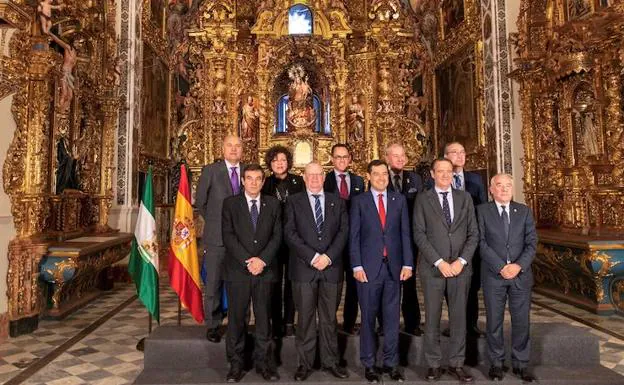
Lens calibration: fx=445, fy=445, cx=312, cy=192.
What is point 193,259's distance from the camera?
507cm

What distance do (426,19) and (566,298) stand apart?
8.94 meters

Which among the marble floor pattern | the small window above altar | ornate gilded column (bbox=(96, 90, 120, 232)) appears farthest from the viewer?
the small window above altar

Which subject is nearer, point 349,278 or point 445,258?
point 445,258

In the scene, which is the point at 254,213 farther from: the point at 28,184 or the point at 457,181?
the point at 28,184

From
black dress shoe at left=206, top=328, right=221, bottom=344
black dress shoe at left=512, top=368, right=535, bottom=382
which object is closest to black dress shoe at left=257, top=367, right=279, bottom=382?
black dress shoe at left=206, top=328, right=221, bottom=344

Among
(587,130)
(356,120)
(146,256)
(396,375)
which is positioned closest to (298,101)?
(356,120)

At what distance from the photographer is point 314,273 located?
12.2 ft

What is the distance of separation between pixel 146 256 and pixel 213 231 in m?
1.23

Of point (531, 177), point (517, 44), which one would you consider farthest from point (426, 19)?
point (531, 177)

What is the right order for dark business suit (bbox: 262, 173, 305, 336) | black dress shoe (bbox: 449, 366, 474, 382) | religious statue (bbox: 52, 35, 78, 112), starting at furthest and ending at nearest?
1. religious statue (bbox: 52, 35, 78, 112)
2. dark business suit (bbox: 262, 173, 305, 336)
3. black dress shoe (bbox: 449, 366, 474, 382)

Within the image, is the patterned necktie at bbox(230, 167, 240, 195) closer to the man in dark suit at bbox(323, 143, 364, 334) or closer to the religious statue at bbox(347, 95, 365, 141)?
the man in dark suit at bbox(323, 143, 364, 334)

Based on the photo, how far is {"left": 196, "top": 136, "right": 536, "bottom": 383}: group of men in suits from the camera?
3.72 metres

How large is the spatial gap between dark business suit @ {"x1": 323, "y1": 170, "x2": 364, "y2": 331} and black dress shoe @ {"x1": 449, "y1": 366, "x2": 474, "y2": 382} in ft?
3.40

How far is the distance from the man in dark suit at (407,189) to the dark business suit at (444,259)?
1.49 ft
